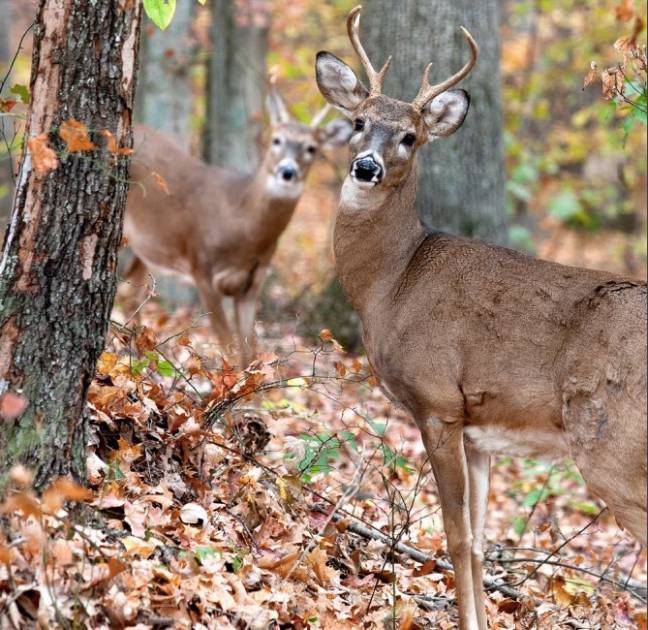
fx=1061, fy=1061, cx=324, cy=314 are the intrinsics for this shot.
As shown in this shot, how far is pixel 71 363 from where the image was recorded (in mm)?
4477

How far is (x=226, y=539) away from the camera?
193 inches

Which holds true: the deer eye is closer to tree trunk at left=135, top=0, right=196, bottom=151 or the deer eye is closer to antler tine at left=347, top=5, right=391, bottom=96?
antler tine at left=347, top=5, right=391, bottom=96

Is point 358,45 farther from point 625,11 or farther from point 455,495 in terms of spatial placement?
point 455,495

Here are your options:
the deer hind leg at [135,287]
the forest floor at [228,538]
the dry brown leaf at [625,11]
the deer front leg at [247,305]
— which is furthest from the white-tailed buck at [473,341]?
the deer hind leg at [135,287]

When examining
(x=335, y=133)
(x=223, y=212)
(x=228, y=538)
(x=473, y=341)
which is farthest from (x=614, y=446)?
(x=335, y=133)

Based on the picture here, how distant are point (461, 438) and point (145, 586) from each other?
1.76 metres

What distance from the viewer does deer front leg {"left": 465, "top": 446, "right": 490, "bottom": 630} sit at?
5.41 meters

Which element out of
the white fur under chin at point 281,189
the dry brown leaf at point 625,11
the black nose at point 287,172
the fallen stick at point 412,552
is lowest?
the fallen stick at point 412,552

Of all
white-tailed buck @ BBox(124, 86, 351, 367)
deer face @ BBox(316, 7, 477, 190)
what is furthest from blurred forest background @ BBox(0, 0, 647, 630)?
deer face @ BBox(316, 7, 477, 190)

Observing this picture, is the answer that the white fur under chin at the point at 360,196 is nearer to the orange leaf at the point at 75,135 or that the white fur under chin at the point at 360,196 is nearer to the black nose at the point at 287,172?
the orange leaf at the point at 75,135

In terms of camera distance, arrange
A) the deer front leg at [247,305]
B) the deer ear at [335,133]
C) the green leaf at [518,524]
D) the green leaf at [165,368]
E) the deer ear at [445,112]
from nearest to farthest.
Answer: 1. the green leaf at [165,368]
2. the deer ear at [445,112]
3. the green leaf at [518,524]
4. the deer front leg at [247,305]
5. the deer ear at [335,133]

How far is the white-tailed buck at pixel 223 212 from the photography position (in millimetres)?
10195

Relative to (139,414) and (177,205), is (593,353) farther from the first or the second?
(177,205)

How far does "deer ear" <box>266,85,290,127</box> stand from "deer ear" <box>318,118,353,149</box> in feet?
1.30
